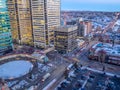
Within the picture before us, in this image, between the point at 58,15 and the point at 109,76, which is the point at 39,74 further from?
the point at 58,15

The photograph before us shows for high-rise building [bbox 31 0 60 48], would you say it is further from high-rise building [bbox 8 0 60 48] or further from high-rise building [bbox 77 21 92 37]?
high-rise building [bbox 77 21 92 37]

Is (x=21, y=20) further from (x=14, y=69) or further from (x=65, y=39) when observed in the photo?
(x=14, y=69)

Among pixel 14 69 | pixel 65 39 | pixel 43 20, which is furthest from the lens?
pixel 43 20

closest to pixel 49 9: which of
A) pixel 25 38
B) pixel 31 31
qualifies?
pixel 31 31

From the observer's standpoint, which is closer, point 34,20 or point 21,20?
point 34,20

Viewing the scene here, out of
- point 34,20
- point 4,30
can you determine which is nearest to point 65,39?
point 34,20

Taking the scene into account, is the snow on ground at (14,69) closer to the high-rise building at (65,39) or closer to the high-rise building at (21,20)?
the high-rise building at (65,39)

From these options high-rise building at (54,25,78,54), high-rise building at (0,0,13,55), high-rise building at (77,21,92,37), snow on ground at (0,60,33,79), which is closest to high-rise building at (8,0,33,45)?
high-rise building at (0,0,13,55)
